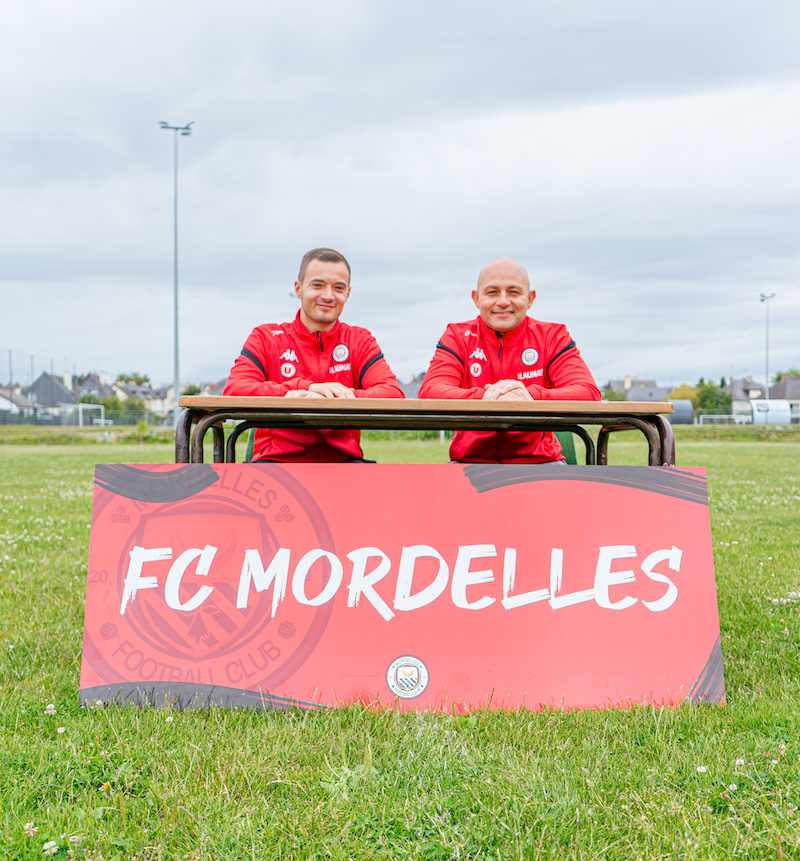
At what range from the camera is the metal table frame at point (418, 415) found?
233 centimetres

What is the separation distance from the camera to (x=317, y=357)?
3424 mm

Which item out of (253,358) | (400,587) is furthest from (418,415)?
(253,358)

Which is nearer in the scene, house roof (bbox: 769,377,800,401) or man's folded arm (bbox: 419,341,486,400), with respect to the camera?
man's folded arm (bbox: 419,341,486,400)

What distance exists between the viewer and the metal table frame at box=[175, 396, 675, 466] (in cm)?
233

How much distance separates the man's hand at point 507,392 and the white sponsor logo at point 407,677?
1.07m

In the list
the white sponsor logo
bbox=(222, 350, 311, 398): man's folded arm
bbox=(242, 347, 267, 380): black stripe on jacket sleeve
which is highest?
bbox=(242, 347, 267, 380): black stripe on jacket sleeve

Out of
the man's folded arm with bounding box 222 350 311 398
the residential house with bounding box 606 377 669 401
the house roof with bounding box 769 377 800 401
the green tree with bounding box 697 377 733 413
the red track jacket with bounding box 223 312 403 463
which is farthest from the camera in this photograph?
the residential house with bounding box 606 377 669 401

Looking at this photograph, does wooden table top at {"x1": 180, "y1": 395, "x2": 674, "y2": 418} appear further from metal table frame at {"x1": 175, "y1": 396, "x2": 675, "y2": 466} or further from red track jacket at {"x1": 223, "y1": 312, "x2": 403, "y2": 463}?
red track jacket at {"x1": 223, "y1": 312, "x2": 403, "y2": 463}

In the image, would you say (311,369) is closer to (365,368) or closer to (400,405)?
(365,368)

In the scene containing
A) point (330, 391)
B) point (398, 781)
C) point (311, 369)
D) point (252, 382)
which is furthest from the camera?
point (311, 369)

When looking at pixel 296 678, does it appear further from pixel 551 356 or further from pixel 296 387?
pixel 551 356

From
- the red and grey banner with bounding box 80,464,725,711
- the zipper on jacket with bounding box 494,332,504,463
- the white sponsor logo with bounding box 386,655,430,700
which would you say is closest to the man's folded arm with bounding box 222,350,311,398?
the red and grey banner with bounding box 80,464,725,711

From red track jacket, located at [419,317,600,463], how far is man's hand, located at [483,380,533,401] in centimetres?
43

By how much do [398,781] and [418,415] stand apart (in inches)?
51.2
